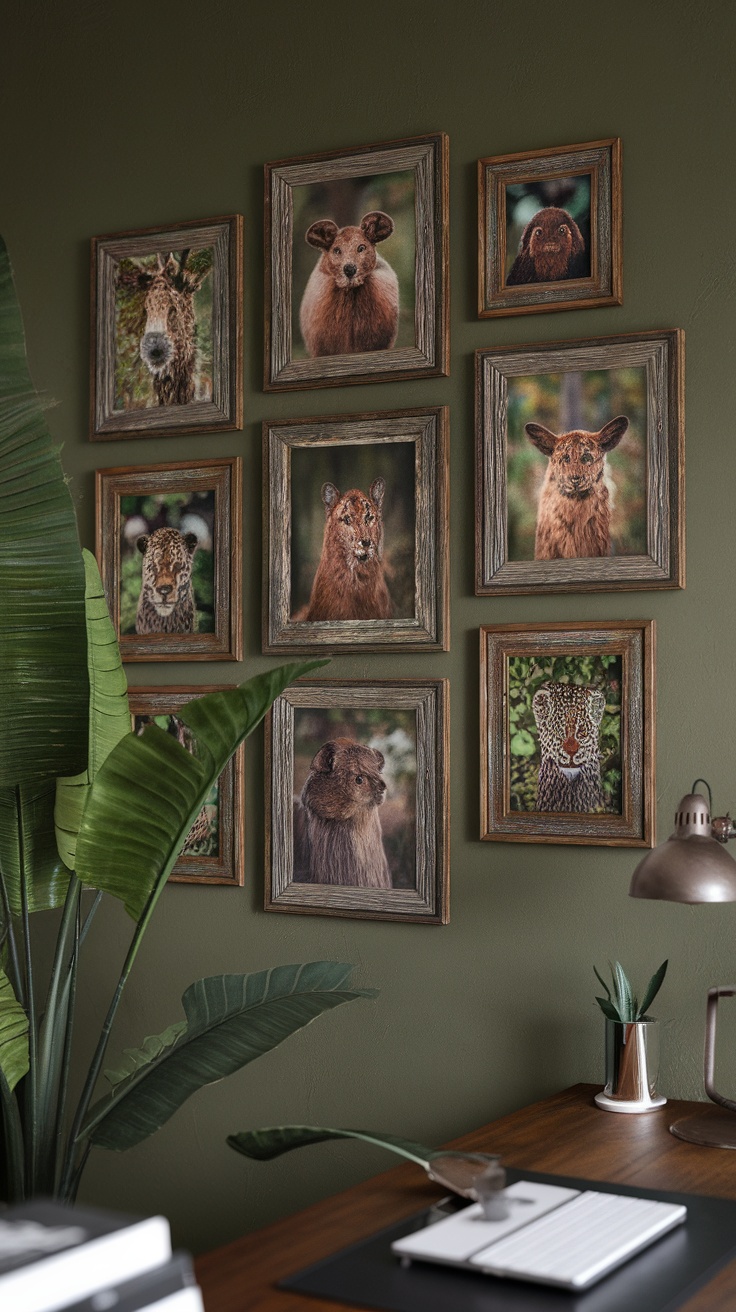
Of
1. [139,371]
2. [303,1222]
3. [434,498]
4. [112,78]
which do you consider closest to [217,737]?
[303,1222]

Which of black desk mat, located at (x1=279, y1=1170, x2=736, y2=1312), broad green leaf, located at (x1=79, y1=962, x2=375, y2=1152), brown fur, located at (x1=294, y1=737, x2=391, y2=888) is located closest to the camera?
black desk mat, located at (x1=279, y1=1170, x2=736, y2=1312)

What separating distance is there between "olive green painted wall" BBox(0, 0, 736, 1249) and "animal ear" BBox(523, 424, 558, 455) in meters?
0.13

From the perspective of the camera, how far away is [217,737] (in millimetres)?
1957

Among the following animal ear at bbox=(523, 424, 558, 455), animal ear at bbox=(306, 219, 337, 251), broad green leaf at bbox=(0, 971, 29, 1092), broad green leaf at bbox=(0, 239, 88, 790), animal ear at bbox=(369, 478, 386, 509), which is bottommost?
broad green leaf at bbox=(0, 971, 29, 1092)

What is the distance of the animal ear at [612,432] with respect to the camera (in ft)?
8.09

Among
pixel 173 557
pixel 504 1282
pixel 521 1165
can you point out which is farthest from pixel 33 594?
pixel 504 1282

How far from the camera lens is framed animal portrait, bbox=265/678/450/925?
101 inches

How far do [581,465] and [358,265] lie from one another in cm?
60

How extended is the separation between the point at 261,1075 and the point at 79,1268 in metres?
1.71

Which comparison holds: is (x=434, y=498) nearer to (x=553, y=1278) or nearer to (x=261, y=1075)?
(x=261, y=1075)

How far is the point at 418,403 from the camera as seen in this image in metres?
2.64

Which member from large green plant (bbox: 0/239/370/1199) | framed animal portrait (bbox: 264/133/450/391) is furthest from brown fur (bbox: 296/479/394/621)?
large green plant (bbox: 0/239/370/1199)

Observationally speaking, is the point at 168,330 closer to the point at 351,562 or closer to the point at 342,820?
the point at 351,562

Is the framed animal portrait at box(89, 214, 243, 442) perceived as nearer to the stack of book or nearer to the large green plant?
the large green plant
